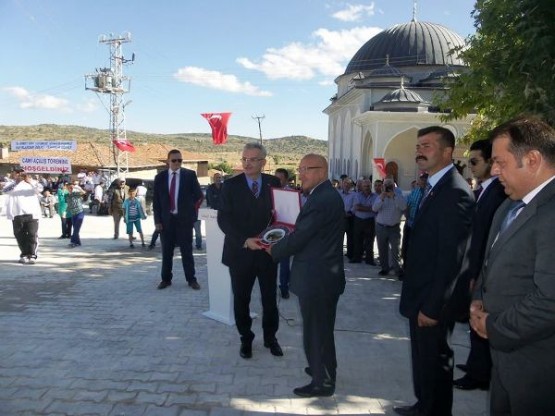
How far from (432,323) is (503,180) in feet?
4.08

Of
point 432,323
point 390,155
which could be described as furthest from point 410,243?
point 390,155

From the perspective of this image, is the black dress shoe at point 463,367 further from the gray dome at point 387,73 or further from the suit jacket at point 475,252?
the gray dome at point 387,73

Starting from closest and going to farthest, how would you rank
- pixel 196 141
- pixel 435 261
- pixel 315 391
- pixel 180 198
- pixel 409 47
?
pixel 435 261
pixel 315 391
pixel 180 198
pixel 409 47
pixel 196 141

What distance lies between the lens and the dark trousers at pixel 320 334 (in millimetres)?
3789

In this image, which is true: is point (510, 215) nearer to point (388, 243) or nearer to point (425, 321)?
point (425, 321)

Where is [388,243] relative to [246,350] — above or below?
A: above

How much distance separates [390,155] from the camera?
2934 centimetres

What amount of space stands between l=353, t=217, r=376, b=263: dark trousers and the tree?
335 centimetres

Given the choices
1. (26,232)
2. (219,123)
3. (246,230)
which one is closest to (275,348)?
(246,230)

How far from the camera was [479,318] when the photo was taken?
235 cm

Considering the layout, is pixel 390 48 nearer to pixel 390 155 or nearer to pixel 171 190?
pixel 390 155

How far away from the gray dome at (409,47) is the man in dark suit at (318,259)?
35.8 metres

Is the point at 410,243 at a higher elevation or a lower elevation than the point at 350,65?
lower

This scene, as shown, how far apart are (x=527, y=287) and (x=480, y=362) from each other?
8.14ft
